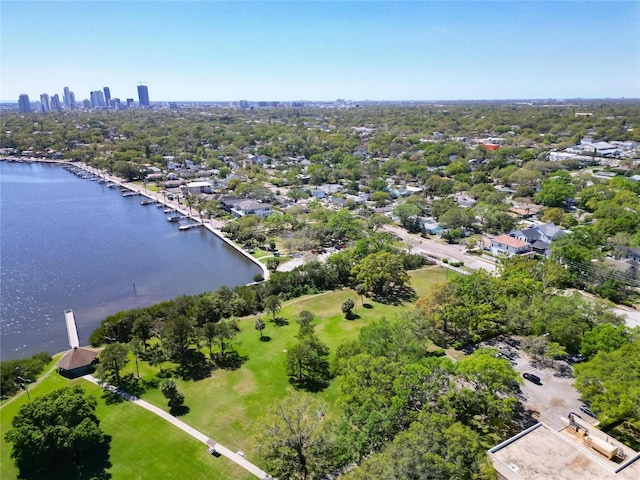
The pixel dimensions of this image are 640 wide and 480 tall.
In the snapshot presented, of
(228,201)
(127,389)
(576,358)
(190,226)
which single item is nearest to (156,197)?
(228,201)

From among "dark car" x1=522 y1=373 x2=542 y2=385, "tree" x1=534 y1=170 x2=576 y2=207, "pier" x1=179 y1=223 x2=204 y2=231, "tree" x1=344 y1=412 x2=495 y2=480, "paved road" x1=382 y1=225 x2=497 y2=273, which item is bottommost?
"dark car" x1=522 y1=373 x2=542 y2=385

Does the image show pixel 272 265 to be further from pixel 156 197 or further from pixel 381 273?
pixel 156 197

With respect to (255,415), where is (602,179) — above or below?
above

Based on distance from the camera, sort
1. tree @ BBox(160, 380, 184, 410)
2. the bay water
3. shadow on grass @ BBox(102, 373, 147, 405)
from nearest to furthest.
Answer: tree @ BBox(160, 380, 184, 410), shadow on grass @ BBox(102, 373, 147, 405), the bay water

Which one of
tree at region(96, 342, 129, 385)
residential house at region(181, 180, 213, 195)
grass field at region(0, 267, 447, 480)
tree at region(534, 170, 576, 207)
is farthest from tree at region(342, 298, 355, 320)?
residential house at region(181, 180, 213, 195)

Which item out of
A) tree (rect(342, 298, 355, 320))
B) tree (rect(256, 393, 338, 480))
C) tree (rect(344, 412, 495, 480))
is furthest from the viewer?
tree (rect(342, 298, 355, 320))

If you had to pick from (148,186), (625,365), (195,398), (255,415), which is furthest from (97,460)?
(148,186)

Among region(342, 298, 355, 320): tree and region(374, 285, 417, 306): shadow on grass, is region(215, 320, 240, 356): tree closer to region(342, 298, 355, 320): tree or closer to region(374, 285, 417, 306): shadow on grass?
region(342, 298, 355, 320): tree

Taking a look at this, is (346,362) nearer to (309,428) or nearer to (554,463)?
(309,428)
